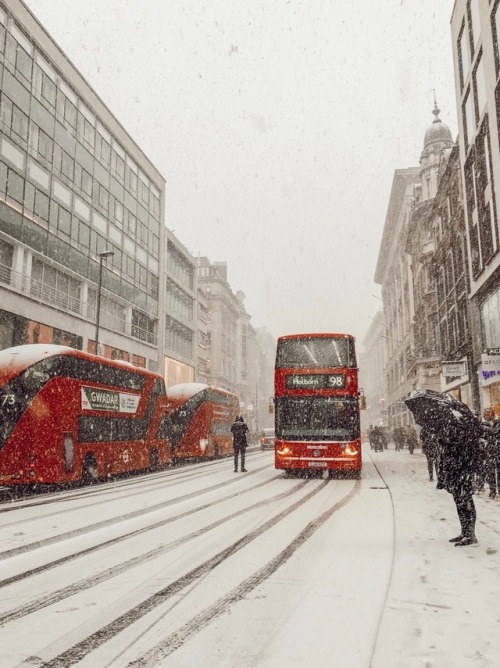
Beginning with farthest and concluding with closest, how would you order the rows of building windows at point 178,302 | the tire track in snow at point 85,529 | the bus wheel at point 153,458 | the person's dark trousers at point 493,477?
the rows of building windows at point 178,302
the bus wheel at point 153,458
the person's dark trousers at point 493,477
the tire track in snow at point 85,529

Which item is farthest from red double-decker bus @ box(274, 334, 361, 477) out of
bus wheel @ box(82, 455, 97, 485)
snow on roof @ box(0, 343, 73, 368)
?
snow on roof @ box(0, 343, 73, 368)

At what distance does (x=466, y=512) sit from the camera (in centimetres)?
598

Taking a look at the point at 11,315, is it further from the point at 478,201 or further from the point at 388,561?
the point at 388,561

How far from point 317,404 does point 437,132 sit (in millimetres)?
41941

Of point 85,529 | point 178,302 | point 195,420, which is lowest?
point 85,529

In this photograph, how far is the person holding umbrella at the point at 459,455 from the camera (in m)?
5.96

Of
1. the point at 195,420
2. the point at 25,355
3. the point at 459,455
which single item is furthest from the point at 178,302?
the point at 459,455

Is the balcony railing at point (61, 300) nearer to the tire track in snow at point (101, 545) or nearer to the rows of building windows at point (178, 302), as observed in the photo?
the rows of building windows at point (178, 302)

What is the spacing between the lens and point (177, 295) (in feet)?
169

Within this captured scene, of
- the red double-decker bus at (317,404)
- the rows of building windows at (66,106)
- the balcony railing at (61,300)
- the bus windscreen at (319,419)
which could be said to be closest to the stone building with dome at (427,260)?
the balcony railing at (61,300)

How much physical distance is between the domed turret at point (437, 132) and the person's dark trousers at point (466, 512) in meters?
48.5

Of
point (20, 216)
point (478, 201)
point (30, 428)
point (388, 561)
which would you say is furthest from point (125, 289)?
point (388, 561)

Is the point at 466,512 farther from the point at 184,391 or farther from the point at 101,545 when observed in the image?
the point at 184,391

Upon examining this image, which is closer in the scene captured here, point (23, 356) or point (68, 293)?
point (23, 356)
